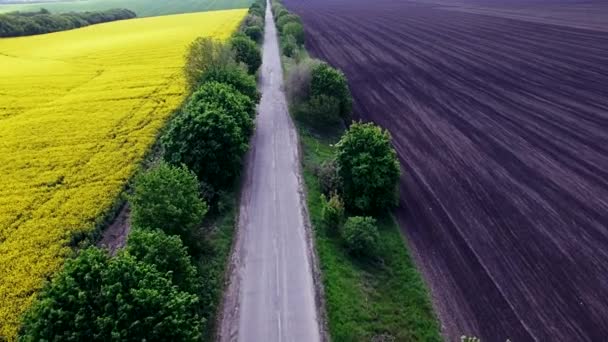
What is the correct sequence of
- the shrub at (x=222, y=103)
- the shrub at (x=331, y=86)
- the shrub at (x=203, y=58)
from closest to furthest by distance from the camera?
the shrub at (x=222, y=103), the shrub at (x=331, y=86), the shrub at (x=203, y=58)

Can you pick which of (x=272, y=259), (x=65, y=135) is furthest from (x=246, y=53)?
(x=272, y=259)

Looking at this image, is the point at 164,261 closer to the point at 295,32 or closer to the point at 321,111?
the point at 321,111

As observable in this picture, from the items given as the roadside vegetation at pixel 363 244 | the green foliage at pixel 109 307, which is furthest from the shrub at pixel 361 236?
the green foliage at pixel 109 307

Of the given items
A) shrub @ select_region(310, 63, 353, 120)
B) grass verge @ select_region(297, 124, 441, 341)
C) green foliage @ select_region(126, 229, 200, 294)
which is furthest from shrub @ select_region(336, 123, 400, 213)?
shrub @ select_region(310, 63, 353, 120)

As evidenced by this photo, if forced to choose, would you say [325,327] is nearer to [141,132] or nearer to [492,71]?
[141,132]

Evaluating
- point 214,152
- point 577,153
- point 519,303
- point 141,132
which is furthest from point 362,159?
point 141,132

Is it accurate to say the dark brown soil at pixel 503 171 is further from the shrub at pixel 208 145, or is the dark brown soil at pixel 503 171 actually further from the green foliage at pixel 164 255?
the shrub at pixel 208 145

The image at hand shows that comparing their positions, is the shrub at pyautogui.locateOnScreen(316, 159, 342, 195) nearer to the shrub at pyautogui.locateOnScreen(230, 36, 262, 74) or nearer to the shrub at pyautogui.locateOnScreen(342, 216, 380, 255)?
the shrub at pyautogui.locateOnScreen(342, 216, 380, 255)
